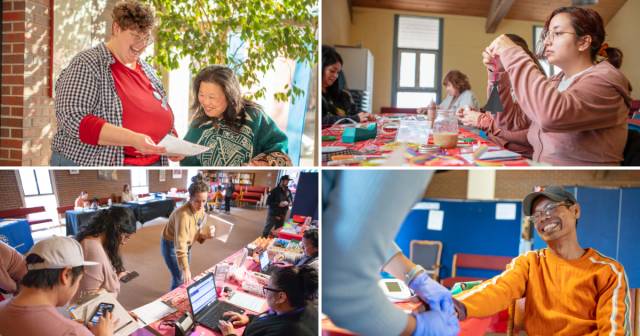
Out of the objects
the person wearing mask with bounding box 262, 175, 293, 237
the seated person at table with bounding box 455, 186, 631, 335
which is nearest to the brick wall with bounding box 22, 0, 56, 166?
the person wearing mask with bounding box 262, 175, 293, 237

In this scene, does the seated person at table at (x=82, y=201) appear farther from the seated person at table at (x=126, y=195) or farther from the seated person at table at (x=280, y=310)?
the seated person at table at (x=280, y=310)

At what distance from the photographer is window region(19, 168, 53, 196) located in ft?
5.99

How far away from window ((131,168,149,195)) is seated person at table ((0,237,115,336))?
0.97 ft

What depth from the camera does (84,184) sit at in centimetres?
181

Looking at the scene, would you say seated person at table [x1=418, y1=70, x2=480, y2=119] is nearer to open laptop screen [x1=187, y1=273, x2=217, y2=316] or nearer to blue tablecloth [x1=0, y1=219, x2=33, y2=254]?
open laptop screen [x1=187, y1=273, x2=217, y2=316]

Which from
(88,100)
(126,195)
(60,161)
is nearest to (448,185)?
(126,195)

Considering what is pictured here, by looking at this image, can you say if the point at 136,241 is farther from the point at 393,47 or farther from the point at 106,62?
the point at 393,47

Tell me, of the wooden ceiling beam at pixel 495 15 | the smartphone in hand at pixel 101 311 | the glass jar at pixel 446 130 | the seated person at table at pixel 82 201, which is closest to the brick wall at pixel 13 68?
the seated person at table at pixel 82 201

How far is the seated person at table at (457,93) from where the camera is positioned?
1.52m

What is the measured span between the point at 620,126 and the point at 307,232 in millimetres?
1044

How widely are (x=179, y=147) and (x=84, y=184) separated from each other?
14.5 inches

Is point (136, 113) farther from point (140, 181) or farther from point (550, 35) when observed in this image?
point (550, 35)

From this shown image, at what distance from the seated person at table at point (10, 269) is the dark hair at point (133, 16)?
0.91m

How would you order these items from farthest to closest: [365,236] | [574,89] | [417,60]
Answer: [365,236] < [417,60] < [574,89]
